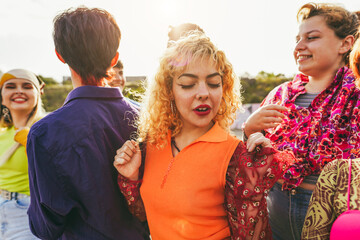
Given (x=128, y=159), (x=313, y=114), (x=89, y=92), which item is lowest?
(x=128, y=159)

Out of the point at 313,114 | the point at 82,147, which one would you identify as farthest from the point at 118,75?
the point at 313,114

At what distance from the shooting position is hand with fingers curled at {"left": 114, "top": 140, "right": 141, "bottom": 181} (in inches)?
58.9

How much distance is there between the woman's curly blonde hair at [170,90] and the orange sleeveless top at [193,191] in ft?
0.61

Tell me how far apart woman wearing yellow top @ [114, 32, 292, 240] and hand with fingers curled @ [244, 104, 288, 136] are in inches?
6.1

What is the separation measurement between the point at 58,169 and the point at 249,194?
3.27 ft

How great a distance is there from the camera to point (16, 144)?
2.55 metres

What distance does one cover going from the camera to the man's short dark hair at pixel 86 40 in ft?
4.98

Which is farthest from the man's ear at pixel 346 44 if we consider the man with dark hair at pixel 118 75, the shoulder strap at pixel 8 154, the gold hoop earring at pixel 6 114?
the gold hoop earring at pixel 6 114

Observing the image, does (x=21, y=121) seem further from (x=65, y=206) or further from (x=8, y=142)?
(x=65, y=206)

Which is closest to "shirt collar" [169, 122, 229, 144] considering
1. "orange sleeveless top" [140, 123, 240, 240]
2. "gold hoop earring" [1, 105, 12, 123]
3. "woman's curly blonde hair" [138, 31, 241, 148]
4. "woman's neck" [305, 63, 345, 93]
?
"orange sleeveless top" [140, 123, 240, 240]

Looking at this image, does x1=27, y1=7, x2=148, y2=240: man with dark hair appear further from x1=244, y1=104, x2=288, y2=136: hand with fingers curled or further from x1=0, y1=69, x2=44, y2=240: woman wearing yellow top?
x1=0, y1=69, x2=44, y2=240: woman wearing yellow top

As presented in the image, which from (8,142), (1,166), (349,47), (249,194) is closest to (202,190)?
(249,194)

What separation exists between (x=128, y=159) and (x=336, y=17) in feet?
5.27

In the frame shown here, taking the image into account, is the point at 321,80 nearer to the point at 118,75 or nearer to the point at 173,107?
the point at 173,107
